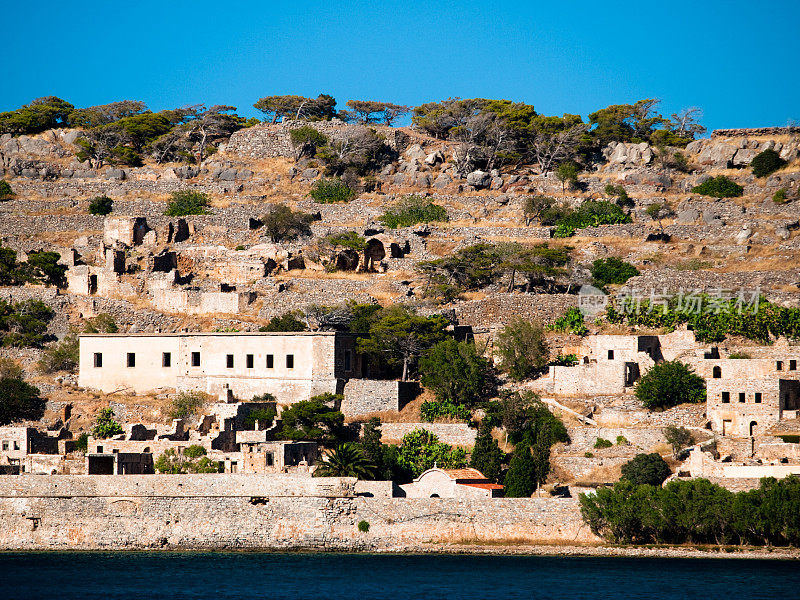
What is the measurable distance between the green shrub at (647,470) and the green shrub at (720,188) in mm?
33139

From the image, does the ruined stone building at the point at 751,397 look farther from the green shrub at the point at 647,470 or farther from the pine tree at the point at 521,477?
the pine tree at the point at 521,477

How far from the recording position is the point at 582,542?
4434cm

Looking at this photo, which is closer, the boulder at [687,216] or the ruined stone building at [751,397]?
the ruined stone building at [751,397]

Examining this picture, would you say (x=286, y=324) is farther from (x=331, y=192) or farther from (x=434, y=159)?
(x=434, y=159)

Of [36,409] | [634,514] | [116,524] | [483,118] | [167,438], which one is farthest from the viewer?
[483,118]

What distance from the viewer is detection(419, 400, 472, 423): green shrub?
51625 mm

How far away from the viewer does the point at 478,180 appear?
81.4 m

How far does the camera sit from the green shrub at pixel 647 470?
45812 millimetres

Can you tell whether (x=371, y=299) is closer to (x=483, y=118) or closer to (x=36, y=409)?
(x=36, y=409)

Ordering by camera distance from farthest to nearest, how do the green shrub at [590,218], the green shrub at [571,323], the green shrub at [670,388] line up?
the green shrub at [590,218] → the green shrub at [571,323] → the green shrub at [670,388]

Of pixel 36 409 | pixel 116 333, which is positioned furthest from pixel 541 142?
pixel 36 409

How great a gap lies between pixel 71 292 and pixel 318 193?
1972cm
